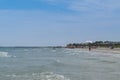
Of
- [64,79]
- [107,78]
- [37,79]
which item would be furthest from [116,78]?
[37,79]

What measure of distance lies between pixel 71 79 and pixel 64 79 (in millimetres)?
533

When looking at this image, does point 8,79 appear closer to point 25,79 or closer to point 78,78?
point 25,79

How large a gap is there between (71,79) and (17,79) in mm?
3537

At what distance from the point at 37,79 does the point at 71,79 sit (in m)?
2.22

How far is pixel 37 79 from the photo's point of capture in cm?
2223

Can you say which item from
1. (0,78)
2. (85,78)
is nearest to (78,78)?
(85,78)

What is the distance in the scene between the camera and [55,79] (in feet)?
73.3

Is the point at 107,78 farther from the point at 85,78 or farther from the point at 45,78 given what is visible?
the point at 45,78

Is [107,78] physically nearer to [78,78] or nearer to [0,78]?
[78,78]

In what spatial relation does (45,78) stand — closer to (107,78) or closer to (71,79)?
(71,79)

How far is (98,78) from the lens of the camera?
23016 mm

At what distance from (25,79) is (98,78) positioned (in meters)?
4.85

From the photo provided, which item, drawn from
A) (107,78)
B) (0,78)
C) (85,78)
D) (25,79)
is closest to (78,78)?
(85,78)

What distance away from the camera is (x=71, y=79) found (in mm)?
22500
